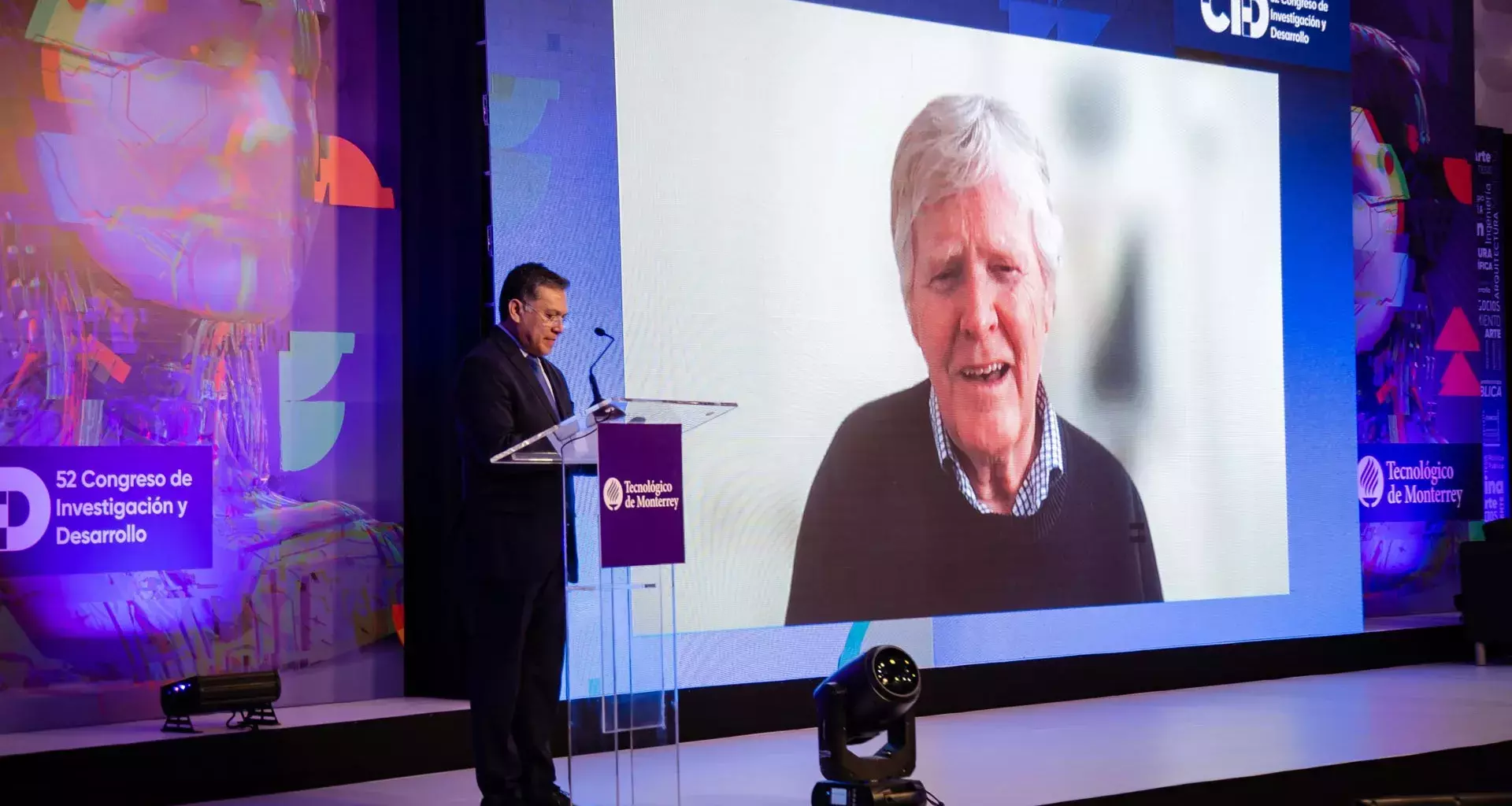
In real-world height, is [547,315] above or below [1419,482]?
Result: above

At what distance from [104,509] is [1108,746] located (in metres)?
3.60

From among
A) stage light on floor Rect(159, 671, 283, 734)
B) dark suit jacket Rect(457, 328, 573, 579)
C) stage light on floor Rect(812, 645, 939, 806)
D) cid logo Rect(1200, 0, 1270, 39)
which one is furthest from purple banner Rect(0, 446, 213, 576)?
cid logo Rect(1200, 0, 1270, 39)

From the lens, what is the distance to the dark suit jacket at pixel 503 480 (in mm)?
4277

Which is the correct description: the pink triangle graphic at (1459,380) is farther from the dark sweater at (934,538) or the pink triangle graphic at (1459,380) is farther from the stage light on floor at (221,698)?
the stage light on floor at (221,698)

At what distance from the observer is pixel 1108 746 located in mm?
5645

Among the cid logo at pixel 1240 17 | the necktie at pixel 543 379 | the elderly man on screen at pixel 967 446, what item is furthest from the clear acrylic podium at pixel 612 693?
the cid logo at pixel 1240 17

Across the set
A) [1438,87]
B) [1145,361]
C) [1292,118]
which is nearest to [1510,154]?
[1438,87]

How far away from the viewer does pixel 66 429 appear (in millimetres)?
5391

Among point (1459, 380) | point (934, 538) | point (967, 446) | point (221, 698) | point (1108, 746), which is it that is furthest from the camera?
point (1459, 380)

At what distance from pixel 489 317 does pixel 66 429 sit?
4.84 ft

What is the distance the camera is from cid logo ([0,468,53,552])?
17.2 ft

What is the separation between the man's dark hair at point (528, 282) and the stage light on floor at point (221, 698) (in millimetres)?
1684

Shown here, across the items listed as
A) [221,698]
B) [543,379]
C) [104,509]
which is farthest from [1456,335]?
[104,509]

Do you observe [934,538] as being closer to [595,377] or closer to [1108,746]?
[1108,746]
